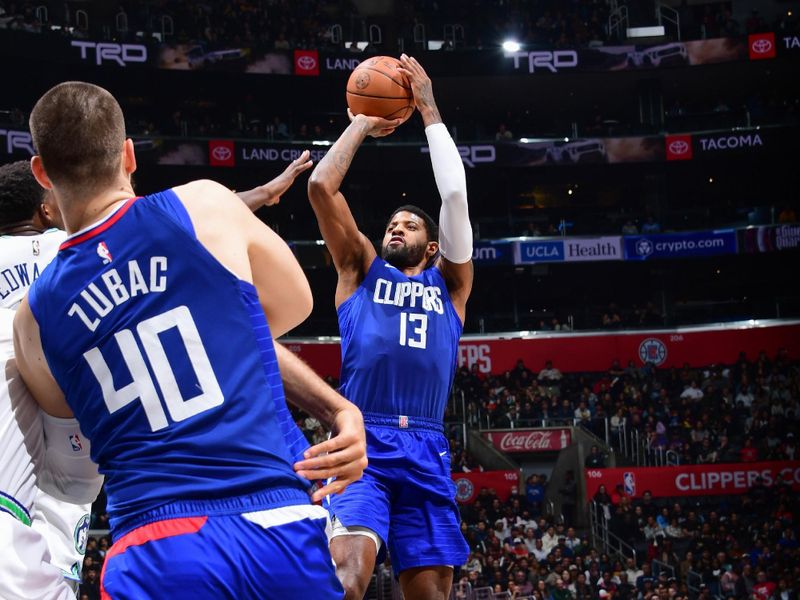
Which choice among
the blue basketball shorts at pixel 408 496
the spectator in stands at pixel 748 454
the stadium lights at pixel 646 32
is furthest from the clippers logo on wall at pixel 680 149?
the blue basketball shorts at pixel 408 496

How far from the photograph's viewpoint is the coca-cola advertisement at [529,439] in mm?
26375

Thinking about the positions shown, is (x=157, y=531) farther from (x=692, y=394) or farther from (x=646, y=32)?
(x=646, y=32)

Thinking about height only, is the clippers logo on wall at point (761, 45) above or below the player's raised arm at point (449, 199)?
above

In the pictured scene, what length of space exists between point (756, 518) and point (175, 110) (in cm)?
2153

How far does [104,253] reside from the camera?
263 cm

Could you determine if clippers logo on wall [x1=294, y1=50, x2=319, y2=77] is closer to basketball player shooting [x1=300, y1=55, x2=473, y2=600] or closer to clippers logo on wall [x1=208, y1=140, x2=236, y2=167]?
clippers logo on wall [x1=208, y1=140, x2=236, y2=167]

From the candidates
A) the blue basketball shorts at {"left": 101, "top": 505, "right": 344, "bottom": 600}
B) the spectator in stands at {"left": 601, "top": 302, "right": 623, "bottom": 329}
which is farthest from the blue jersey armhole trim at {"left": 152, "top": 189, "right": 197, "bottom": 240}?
the spectator in stands at {"left": 601, "top": 302, "right": 623, "bottom": 329}

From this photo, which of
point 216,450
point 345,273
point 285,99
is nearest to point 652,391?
point 285,99

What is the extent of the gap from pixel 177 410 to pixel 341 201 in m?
3.35

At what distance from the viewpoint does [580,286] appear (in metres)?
34.4

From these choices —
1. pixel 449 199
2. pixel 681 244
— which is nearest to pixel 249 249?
pixel 449 199

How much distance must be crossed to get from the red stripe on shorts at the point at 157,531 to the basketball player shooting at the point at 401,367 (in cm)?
252

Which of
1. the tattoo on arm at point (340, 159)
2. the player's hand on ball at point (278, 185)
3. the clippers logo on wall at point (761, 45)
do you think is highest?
the clippers logo on wall at point (761, 45)

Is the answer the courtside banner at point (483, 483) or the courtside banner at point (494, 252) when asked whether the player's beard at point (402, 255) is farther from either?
the courtside banner at point (494, 252)
